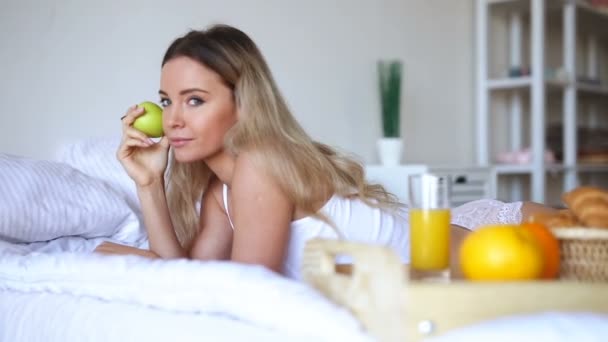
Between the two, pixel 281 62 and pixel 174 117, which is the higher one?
pixel 281 62

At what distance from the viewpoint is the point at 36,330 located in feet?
4.13

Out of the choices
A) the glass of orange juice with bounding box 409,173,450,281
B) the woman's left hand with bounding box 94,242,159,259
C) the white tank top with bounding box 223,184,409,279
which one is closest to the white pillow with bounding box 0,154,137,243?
the woman's left hand with bounding box 94,242,159,259

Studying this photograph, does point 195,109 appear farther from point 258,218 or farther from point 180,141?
point 258,218

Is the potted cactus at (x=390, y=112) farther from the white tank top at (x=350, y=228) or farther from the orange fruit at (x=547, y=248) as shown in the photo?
the orange fruit at (x=547, y=248)

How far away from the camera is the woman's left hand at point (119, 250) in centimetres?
156

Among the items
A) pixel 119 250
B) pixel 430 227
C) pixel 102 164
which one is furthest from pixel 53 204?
pixel 430 227

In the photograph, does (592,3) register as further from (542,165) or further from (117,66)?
(117,66)

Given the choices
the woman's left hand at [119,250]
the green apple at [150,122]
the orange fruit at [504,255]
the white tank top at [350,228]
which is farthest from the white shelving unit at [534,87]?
the orange fruit at [504,255]

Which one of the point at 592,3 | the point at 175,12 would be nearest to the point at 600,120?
the point at 592,3

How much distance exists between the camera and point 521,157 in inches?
152

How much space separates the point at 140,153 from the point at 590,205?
3.39 feet

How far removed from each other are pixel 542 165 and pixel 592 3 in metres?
1.11

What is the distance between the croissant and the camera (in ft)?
3.28

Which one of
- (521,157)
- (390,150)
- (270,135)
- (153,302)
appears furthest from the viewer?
(521,157)
